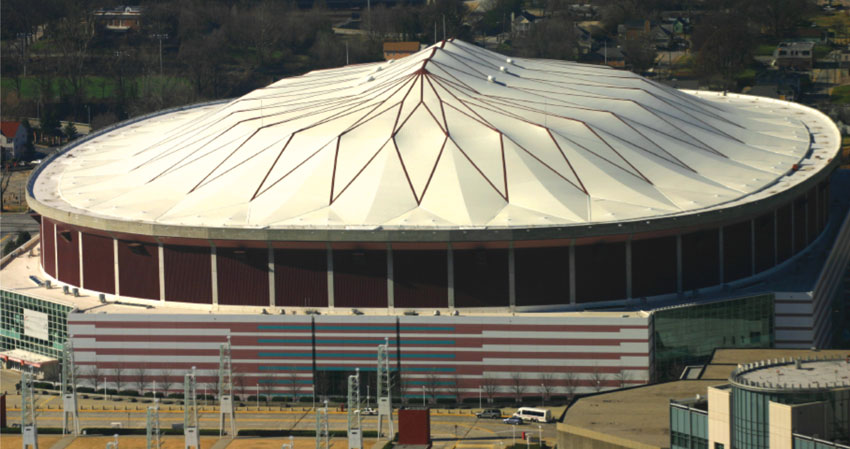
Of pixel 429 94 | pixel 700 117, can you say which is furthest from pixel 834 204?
pixel 429 94

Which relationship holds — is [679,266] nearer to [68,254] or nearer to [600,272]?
[600,272]

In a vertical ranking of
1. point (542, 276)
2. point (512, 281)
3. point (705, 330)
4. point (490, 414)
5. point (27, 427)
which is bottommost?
point (490, 414)

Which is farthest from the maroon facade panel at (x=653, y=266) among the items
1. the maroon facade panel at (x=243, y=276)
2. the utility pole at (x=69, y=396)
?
the utility pole at (x=69, y=396)

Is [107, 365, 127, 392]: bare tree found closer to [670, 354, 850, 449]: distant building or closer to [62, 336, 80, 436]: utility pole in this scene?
[62, 336, 80, 436]: utility pole

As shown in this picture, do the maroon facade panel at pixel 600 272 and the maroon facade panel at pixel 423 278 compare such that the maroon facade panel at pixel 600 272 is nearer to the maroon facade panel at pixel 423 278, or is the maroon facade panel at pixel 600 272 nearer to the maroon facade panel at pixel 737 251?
the maroon facade panel at pixel 423 278

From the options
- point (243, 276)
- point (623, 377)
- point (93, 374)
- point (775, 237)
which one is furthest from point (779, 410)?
point (93, 374)

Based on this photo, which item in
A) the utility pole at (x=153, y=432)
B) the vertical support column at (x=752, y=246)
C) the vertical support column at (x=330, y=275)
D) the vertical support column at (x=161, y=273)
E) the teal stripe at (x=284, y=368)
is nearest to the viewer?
the utility pole at (x=153, y=432)

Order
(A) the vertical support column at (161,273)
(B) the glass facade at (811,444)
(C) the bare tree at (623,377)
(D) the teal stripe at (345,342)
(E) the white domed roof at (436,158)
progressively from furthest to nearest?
1. (E) the white domed roof at (436,158)
2. (A) the vertical support column at (161,273)
3. (D) the teal stripe at (345,342)
4. (C) the bare tree at (623,377)
5. (B) the glass facade at (811,444)
